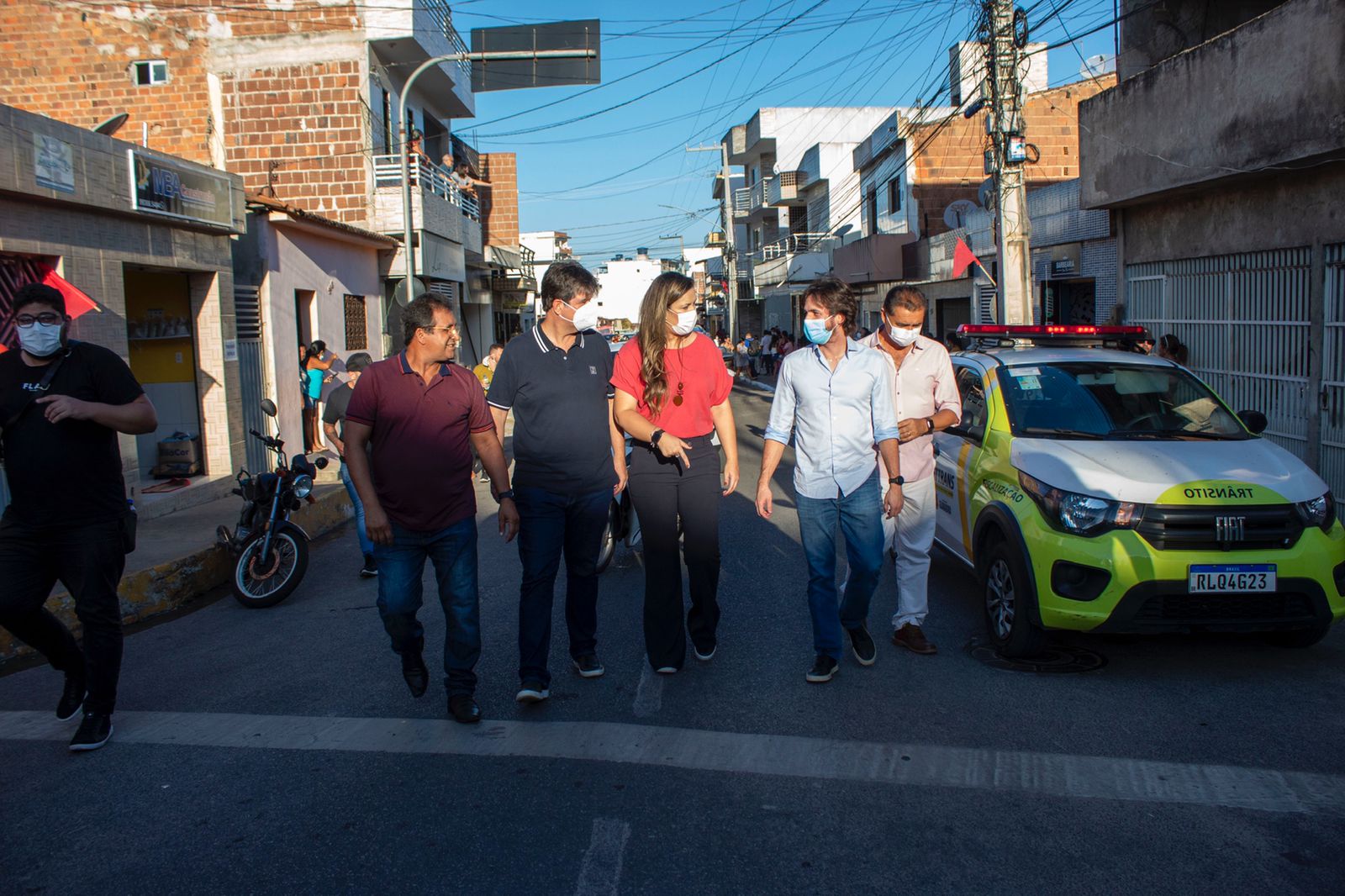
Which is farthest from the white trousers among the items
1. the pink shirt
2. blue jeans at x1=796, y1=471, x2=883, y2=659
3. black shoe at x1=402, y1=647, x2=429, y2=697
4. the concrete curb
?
the concrete curb

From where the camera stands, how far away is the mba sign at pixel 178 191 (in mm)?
10844

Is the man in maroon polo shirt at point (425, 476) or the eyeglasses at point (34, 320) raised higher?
the eyeglasses at point (34, 320)

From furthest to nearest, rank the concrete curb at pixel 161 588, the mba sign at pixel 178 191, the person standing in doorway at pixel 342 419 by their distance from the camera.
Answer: the mba sign at pixel 178 191 → the person standing in doorway at pixel 342 419 → the concrete curb at pixel 161 588

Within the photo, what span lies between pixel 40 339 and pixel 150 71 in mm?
16971

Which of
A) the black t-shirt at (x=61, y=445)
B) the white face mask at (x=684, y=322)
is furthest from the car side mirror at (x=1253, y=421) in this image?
the black t-shirt at (x=61, y=445)

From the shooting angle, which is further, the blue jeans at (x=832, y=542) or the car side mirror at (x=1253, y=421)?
the car side mirror at (x=1253, y=421)

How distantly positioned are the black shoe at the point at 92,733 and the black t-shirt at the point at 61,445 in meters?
0.86

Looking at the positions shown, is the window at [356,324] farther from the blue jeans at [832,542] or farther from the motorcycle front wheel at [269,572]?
the blue jeans at [832,542]

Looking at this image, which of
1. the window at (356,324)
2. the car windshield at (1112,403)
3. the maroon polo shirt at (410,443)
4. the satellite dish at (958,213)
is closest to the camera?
the maroon polo shirt at (410,443)

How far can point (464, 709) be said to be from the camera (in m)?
4.68

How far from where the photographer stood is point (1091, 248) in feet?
52.3

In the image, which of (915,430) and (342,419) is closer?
(915,430)

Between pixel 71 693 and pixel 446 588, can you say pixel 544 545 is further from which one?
pixel 71 693

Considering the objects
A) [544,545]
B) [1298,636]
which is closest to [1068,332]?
[1298,636]
